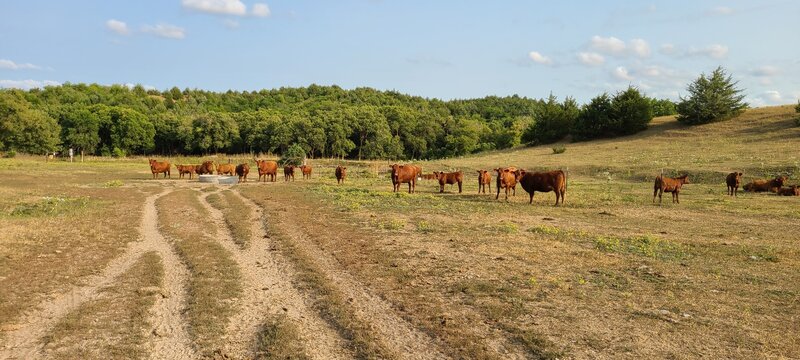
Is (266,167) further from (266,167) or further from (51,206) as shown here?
(51,206)

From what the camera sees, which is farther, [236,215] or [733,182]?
[733,182]

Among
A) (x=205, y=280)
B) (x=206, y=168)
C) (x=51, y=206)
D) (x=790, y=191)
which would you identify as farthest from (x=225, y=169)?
(x=790, y=191)

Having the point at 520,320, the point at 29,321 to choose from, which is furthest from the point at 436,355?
the point at 29,321

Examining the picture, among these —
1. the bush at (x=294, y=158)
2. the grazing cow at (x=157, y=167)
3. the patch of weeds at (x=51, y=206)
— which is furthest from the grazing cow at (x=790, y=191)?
the grazing cow at (x=157, y=167)

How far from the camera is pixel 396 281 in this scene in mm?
10352

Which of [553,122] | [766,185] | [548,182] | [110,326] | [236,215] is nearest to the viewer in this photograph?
[110,326]

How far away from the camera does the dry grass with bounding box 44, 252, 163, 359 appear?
6797 millimetres

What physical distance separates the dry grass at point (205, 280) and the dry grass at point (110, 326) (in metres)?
0.73

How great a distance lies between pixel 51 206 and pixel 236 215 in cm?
811

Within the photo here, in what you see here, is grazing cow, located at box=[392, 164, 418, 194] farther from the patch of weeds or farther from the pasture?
the patch of weeds

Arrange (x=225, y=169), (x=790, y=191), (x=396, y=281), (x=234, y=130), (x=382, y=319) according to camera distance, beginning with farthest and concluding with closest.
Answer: (x=234, y=130)
(x=225, y=169)
(x=790, y=191)
(x=396, y=281)
(x=382, y=319)

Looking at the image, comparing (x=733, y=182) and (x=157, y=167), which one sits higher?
(x=157, y=167)

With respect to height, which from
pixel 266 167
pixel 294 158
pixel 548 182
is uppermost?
pixel 294 158

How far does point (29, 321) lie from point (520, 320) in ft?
25.4
